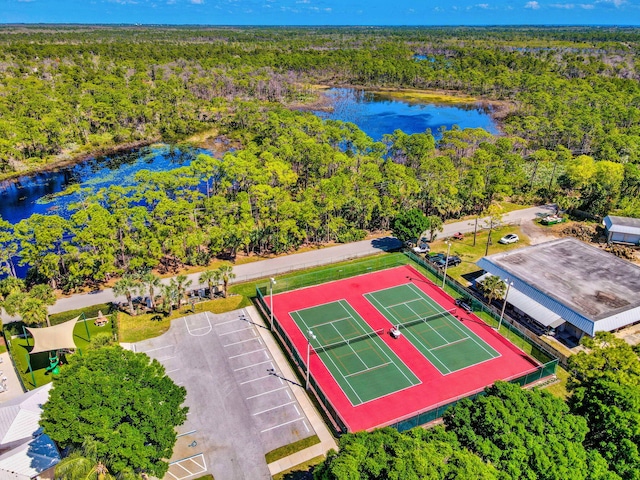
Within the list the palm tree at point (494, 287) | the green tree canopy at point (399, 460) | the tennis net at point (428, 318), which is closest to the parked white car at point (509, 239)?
the palm tree at point (494, 287)

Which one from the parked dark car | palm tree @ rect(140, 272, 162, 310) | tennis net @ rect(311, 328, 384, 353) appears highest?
palm tree @ rect(140, 272, 162, 310)

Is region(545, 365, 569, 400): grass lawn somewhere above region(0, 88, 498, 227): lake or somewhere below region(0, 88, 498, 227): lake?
below

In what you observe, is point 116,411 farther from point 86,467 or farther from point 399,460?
point 399,460

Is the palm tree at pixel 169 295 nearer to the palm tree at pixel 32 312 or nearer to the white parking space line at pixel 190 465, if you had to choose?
the palm tree at pixel 32 312

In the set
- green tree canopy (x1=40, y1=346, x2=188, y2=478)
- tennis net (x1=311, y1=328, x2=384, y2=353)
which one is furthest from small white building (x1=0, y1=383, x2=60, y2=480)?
tennis net (x1=311, y1=328, x2=384, y2=353)

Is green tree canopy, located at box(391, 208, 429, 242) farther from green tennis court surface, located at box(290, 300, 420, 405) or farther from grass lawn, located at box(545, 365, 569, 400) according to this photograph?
grass lawn, located at box(545, 365, 569, 400)

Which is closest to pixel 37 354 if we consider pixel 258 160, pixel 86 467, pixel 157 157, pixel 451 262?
pixel 86 467
